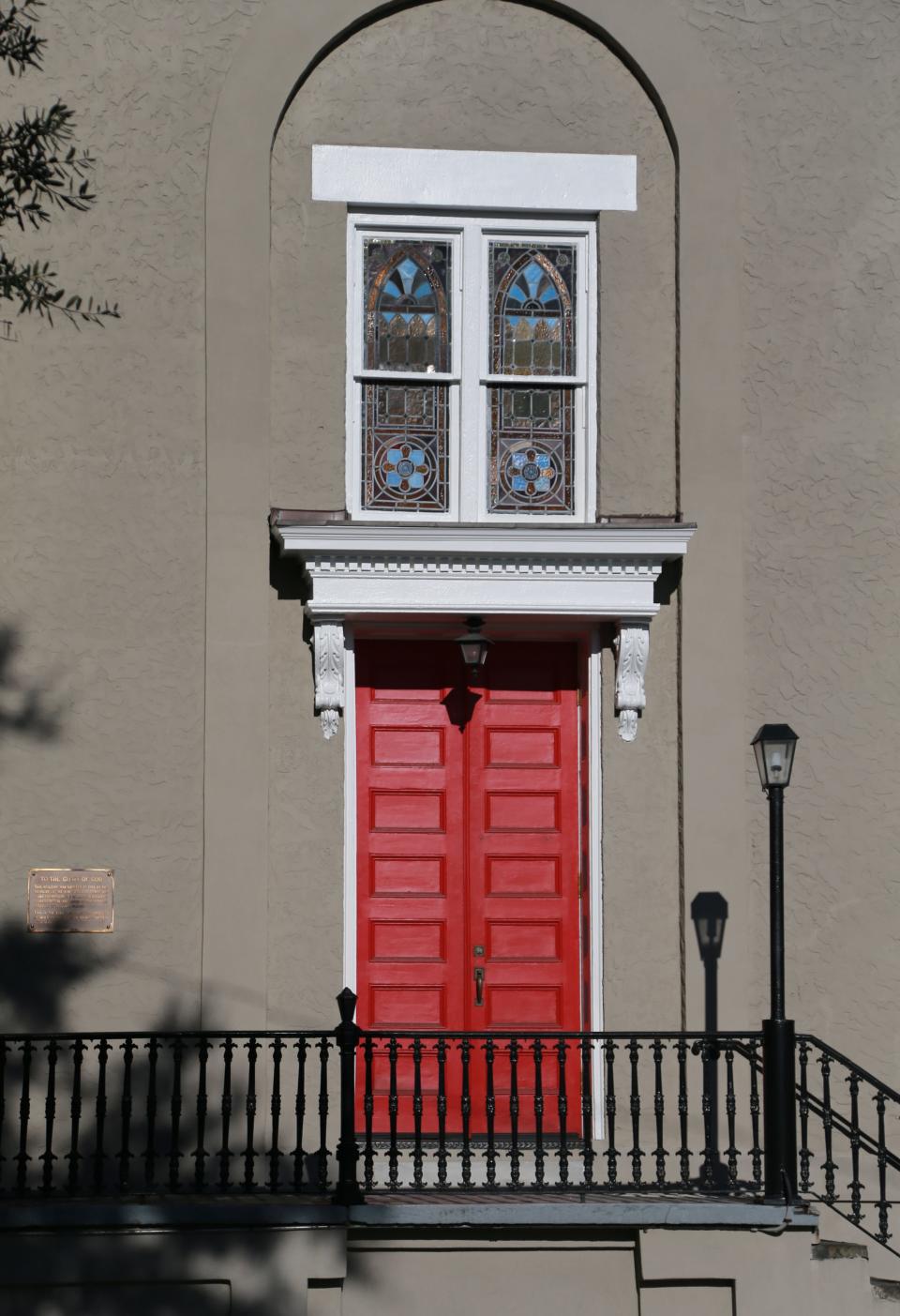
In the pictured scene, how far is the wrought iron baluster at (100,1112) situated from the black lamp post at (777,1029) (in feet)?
11.4

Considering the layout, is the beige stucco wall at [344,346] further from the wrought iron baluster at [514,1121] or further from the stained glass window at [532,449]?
the wrought iron baluster at [514,1121]

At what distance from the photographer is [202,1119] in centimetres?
980

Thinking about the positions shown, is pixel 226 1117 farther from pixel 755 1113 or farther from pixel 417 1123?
pixel 755 1113

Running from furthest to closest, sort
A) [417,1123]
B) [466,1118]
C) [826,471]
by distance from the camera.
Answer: [826,471]
[417,1123]
[466,1118]

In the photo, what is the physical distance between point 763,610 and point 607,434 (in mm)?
1433

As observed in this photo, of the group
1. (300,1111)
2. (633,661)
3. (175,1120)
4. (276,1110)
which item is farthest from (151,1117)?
(633,661)

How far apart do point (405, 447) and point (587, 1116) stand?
4.16m

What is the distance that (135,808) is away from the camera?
1083cm

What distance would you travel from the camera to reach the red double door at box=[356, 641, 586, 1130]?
11289mm

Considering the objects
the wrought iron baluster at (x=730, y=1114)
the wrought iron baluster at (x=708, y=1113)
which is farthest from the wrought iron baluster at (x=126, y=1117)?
the wrought iron baluster at (x=730, y=1114)

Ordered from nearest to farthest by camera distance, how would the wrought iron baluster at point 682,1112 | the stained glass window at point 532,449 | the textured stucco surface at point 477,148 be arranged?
the wrought iron baluster at point 682,1112 → the textured stucco surface at point 477,148 → the stained glass window at point 532,449

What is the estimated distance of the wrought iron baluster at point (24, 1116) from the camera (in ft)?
31.5

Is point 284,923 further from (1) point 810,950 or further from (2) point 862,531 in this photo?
(2) point 862,531

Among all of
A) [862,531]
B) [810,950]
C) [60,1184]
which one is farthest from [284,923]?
[862,531]
